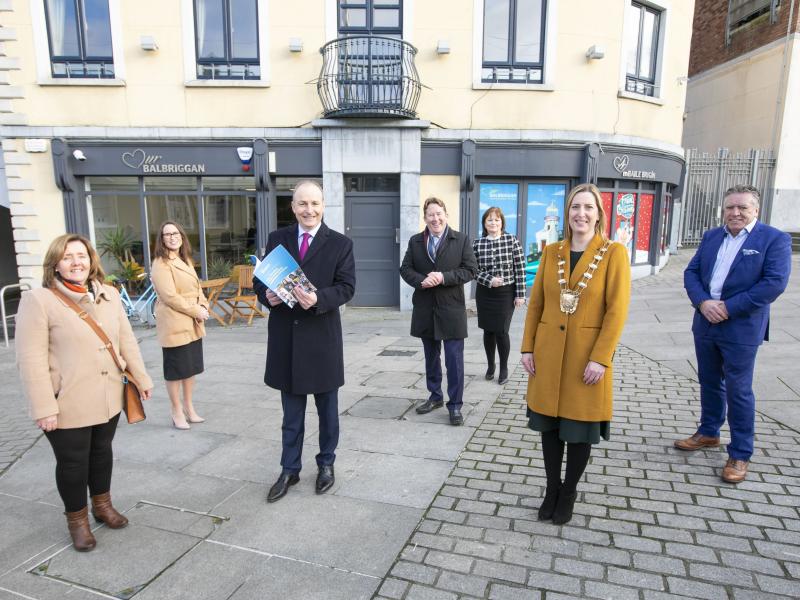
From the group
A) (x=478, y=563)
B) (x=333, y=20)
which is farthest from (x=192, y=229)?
(x=478, y=563)

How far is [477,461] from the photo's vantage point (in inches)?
153

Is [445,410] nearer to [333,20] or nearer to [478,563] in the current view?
[478,563]

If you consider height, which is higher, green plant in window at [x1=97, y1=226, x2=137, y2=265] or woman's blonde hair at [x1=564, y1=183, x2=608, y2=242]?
woman's blonde hair at [x1=564, y1=183, x2=608, y2=242]

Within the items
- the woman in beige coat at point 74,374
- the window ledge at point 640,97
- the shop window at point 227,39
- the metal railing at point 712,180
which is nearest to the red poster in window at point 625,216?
the window ledge at point 640,97

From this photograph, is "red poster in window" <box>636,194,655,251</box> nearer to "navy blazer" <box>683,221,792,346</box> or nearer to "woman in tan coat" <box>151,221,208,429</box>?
"navy blazer" <box>683,221,792,346</box>

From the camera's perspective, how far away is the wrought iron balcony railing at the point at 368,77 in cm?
1007

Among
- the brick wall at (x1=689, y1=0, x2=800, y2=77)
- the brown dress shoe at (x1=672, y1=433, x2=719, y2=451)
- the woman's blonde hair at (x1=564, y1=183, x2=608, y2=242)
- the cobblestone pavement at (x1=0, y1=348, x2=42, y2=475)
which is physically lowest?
the cobblestone pavement at (x1=0, y1=348, x2=42, y2=475)

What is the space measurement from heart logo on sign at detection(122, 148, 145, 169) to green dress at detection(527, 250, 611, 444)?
1008cm

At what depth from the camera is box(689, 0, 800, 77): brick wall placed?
16.8 metres

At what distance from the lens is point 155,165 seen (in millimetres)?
10562

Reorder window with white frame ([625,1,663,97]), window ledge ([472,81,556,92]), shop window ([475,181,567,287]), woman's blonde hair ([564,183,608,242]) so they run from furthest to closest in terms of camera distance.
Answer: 1. window with white frame ([625,1,663,97])
2. shop window ([475,181,567,287])
3. window ledge ([472,81,556,92])
4. woman's blonde hair ([564,183,608,242])

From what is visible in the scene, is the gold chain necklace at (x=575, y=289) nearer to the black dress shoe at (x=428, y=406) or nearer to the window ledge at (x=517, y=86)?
the black dress shoe at (x=428, y=406)

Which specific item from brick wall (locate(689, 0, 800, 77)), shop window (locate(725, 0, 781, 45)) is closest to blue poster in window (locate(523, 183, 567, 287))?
brick wall (locate(689, 0, 800, 77))

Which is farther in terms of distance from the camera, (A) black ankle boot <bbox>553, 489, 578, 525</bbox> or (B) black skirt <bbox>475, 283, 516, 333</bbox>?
(B) black skirt <bbox>475, 283, 516, 333</bbox>
